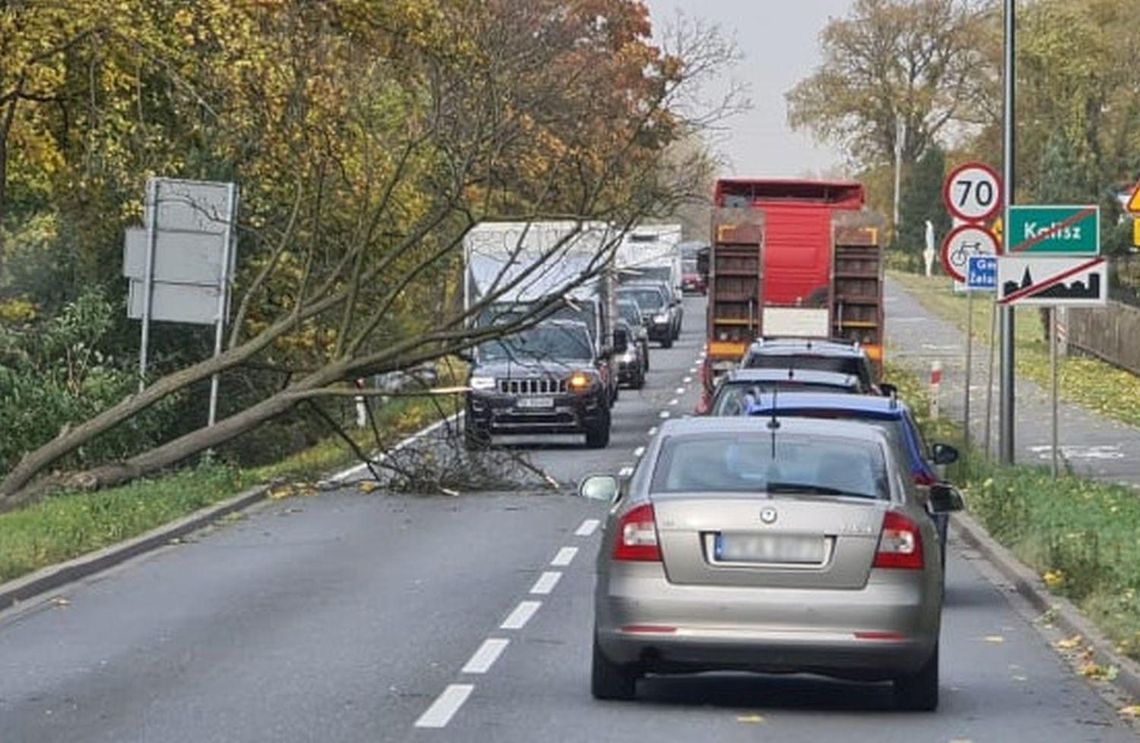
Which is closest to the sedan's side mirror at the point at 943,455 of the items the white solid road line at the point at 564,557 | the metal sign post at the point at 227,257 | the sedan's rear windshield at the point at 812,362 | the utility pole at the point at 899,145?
the white solid road line at the point at 564,557

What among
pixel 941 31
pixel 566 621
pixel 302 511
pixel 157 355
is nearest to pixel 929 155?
pixel 941 31

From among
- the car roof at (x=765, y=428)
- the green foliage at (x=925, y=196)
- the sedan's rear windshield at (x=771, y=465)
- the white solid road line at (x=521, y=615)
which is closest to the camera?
the sedan's rear windshield at (x=771, y=465)

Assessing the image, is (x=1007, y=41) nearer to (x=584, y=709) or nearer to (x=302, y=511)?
(x=302, y=511)

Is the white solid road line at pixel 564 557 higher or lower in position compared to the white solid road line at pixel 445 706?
higher

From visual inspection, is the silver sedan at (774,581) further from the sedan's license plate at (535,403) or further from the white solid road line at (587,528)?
the sedan's license plate at (535,403)

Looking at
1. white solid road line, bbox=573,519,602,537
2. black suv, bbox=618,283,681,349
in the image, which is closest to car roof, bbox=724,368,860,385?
white solid road line, bbox=573,519,602,537

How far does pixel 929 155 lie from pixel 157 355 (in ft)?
263

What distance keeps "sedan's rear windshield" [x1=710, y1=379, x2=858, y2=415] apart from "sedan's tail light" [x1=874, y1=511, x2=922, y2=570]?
25.3 ft

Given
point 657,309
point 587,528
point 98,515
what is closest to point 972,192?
point 587,528

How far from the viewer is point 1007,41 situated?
2914cm

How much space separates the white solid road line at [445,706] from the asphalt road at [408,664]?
0.02 m

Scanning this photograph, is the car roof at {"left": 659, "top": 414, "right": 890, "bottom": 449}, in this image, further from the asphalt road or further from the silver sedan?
the asphalt road

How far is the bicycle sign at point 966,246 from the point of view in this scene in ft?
95.1

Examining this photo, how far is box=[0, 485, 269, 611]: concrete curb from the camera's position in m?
17.6
